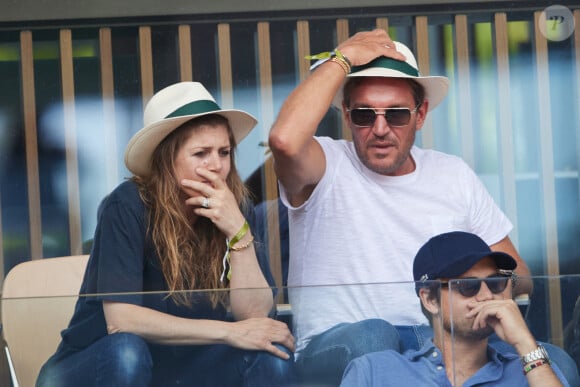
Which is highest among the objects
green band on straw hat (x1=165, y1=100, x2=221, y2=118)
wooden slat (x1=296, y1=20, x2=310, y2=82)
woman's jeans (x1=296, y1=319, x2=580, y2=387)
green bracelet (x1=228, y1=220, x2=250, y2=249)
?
wooden slat (x1=296, y1=20, x2=310, y2=82)

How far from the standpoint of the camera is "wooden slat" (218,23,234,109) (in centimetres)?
447

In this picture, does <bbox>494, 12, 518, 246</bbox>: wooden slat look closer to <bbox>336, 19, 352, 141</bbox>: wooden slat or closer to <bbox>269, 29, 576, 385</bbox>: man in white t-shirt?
<bbox>336, 19, 352, 141</bbox>: wooden slat

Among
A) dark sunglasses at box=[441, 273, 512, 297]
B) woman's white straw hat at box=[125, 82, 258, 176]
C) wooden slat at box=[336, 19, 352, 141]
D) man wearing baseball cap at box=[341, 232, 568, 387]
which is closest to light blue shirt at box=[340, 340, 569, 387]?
man wearing baseball cap at box=[341, 232, 568, 387]

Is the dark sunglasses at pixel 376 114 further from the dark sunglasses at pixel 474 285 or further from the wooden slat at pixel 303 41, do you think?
the wooden slat at pixel 303 41

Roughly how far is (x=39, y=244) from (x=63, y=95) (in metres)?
0.57

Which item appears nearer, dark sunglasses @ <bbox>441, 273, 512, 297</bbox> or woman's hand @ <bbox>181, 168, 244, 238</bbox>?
dark sunglasses @ <bbox>441, 273, 512, 297</bbox>

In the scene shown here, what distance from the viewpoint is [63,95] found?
4.43 meters

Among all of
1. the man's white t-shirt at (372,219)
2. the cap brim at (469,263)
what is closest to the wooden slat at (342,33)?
the man's white t-shirt at (372,219)

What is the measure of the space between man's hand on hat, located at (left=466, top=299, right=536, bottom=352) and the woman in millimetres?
409

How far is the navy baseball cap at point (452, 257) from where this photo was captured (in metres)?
2.69

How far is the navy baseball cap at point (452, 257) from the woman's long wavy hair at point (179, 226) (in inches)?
22.1

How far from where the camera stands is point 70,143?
4406mm

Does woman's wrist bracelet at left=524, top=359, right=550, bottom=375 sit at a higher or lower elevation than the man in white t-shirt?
lower

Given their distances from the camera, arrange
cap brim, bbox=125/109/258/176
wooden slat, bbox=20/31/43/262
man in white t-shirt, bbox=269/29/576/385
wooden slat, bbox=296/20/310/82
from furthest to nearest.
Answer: wooden slat, bbox=296/20/310/82
wooden slat, bbox=20/31/43/262
man in white t-shirt, bbox=269/29/576/385
cap brim, bbox=125/109/258/176
